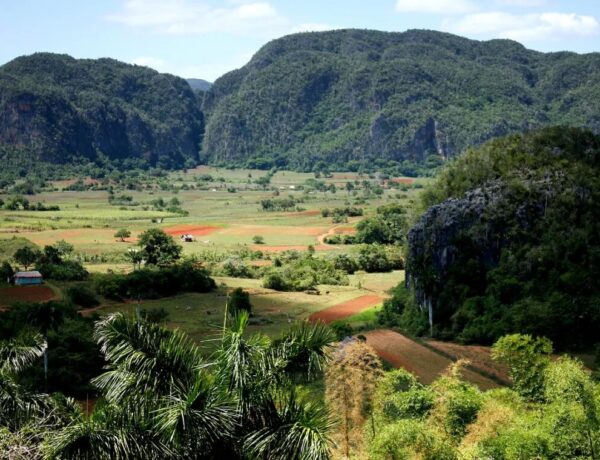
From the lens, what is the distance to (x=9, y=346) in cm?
1608

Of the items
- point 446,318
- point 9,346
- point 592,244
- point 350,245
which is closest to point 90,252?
point 350,245

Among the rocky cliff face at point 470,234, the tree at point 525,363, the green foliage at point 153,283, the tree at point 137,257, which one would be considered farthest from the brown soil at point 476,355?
the tree at point 137,257

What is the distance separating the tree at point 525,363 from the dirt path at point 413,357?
218 inches

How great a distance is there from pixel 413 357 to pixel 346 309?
16.8 m

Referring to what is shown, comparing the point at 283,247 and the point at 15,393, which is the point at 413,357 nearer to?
the point at 15,393

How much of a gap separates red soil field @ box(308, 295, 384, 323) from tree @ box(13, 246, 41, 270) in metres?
28.1

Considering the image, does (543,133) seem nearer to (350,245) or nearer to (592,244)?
(592,244)

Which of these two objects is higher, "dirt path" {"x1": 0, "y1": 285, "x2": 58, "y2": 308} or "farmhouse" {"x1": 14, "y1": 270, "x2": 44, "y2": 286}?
"farmhouse" {"x1": 14, "y1": 270, "x2": 44, "y2": 286}

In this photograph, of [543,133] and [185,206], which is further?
[185,206]

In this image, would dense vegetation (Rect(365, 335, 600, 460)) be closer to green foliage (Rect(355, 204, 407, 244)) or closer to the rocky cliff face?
the rocky cliff face

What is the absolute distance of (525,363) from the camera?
2819cm

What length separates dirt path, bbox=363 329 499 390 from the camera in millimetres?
35622

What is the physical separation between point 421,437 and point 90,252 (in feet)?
233

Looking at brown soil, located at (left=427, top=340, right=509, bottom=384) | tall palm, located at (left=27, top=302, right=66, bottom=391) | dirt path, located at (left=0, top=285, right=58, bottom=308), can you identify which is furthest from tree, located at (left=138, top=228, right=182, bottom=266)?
tall palm, located at (left=27, top=302, right=66, bottom=391)
